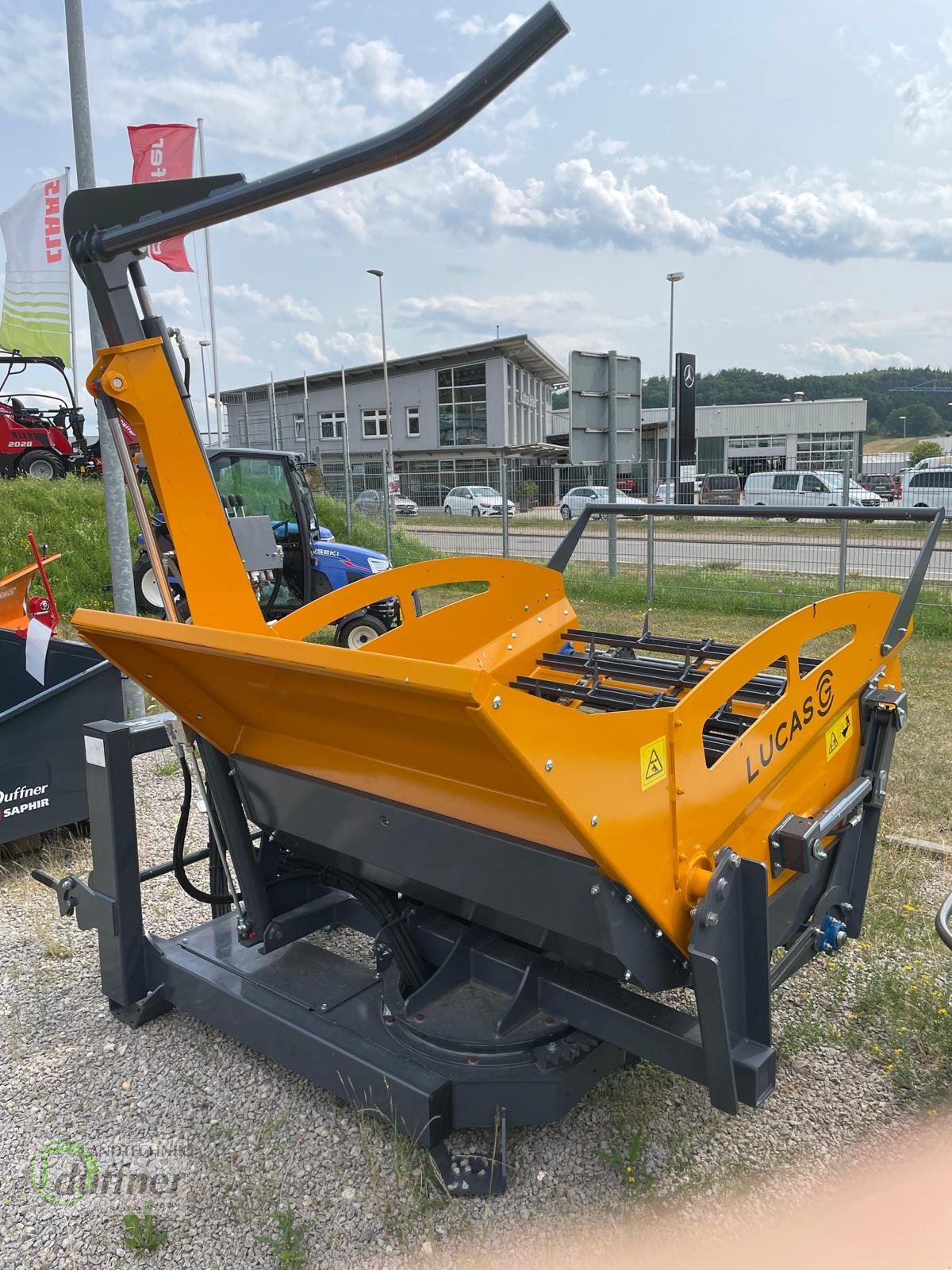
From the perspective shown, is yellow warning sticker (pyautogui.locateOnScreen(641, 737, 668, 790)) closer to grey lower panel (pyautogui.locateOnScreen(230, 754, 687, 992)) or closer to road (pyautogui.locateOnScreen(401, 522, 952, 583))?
grey lower panel (pyautogui.locateOnScreen(230, 754, 687, 992))

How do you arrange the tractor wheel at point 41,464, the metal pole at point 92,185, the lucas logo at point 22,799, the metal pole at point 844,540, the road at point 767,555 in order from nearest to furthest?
1. the lucas logo at point 22,799
2. the metal pole at point 92,185
3. the metal pole at point 844,540
4. the road at point 767,555
5. the tractor wheel at point 41,464

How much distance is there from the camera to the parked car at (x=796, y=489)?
1348 centimetres

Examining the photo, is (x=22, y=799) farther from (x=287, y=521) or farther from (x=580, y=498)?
(x=580, y=498)

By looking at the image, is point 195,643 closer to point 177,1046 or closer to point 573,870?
point 573,870

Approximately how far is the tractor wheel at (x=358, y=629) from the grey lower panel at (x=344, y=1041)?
5.34 metres

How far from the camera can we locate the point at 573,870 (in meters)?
2.08

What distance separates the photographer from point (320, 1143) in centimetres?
260

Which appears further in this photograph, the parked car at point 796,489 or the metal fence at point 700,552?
the parked car at point 796,489

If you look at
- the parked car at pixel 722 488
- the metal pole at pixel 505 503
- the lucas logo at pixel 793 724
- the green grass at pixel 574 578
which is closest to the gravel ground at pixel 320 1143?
the lucas logo at pixel 793 724

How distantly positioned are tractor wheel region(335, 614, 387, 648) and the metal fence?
9.39ft

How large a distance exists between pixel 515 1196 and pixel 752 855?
3.45 ft

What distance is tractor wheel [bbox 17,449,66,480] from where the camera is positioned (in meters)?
15.5

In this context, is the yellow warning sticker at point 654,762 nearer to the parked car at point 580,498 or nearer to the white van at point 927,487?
the parked car at point 580,498

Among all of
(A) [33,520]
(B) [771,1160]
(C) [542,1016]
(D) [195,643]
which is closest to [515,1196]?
(C) [542,1016]
